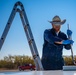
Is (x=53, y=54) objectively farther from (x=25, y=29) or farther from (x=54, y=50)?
(x=25, y=29)

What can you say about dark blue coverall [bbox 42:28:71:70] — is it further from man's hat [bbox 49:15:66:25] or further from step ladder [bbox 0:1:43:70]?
step ladder [bbox 0:1:43:70]

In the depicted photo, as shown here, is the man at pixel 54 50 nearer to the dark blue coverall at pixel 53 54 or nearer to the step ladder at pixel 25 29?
the dark blue coverall at pixel 53 54

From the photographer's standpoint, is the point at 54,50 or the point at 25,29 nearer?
the point at 54,50

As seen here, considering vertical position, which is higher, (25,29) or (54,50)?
(25,29)

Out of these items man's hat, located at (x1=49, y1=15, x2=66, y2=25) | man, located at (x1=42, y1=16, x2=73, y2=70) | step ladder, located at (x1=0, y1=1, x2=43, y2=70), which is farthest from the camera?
step ladder, located at (x1=0, y1=1, x2=43, y2=70)

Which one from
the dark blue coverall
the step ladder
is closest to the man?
the dark blue coverall

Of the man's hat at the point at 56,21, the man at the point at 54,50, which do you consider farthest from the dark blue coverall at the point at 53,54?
the man's hat at the point at 56,21

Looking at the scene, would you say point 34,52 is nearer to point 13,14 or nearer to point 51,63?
point 13,14

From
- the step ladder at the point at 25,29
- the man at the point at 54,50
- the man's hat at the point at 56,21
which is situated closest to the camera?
the man at the point at 54,50

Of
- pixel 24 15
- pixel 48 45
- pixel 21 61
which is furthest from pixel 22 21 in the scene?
pixel 21 61

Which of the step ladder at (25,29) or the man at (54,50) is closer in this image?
the man at (54,50)

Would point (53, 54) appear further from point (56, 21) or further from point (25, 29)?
point (25, 29)

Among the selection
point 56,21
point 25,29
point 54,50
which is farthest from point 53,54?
point 25,29

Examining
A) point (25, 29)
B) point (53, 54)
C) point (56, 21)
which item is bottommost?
point (53, 54)
